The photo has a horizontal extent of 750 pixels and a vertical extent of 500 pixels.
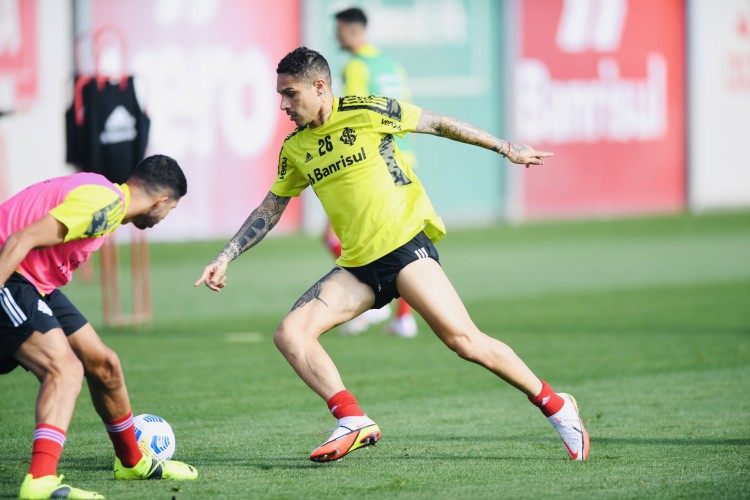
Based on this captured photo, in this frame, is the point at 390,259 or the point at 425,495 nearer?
the point at 425,495

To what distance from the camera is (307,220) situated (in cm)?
2173

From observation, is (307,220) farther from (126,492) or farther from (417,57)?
(126,492)

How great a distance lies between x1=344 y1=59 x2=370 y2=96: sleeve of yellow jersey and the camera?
11.6 meters

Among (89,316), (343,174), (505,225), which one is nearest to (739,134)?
(505,225)

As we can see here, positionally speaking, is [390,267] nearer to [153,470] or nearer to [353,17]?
[153,470]

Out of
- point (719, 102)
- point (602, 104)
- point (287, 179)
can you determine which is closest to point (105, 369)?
point (287, 179)

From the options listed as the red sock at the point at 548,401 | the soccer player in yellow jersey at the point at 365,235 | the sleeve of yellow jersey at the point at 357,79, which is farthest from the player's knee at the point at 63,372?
the sleeve of yellow jersey at the point at 357,79

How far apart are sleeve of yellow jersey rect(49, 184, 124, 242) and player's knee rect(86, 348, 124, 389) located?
71 centimetres

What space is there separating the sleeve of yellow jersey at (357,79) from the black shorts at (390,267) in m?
4.76

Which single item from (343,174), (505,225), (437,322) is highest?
(343,174)

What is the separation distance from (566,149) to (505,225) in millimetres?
2310

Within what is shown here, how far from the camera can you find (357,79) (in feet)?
38.1

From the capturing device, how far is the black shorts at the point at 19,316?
5.84 metres

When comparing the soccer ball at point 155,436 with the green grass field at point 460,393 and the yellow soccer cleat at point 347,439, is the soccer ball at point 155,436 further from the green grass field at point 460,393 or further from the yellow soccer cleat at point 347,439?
the yellow soccer cleat at point 347,439
